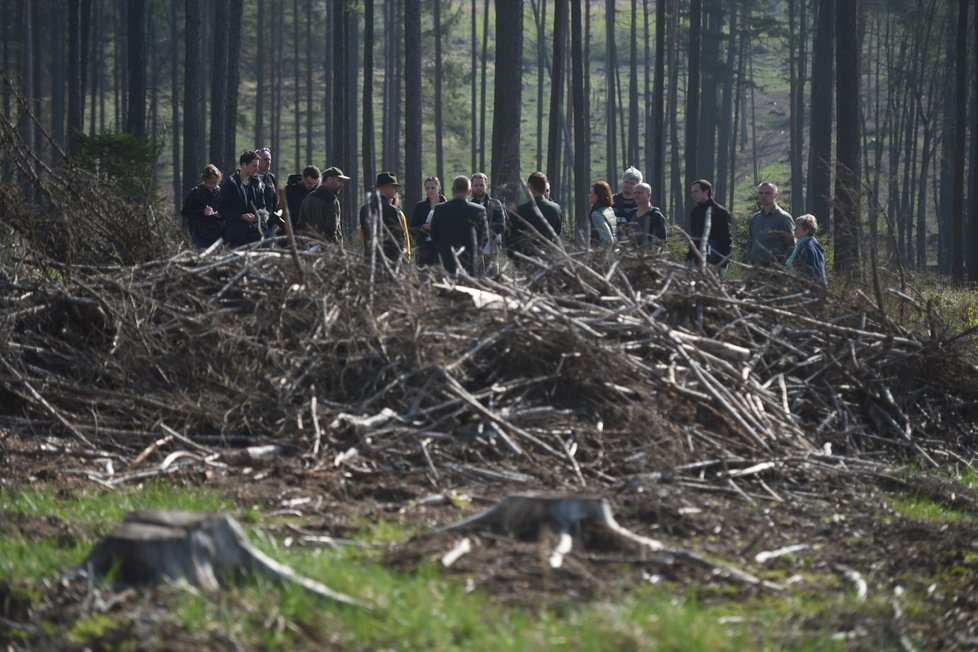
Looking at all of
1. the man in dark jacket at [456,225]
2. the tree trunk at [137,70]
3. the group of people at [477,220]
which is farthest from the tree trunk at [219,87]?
the man in dark jacket at [456,225]

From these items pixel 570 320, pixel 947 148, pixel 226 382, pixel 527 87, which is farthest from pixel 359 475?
pixel 527 87

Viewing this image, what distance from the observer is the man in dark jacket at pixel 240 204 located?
13961 mm

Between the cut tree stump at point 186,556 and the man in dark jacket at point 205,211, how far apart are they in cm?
966

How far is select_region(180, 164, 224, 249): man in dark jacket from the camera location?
14.2m

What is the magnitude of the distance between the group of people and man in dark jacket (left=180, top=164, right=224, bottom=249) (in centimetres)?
1

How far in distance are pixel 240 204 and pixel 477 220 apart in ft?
10.8

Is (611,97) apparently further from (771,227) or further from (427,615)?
(427,615)

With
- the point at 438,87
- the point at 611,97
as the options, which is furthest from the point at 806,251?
the point at 438,87

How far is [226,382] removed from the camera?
8.25 meters

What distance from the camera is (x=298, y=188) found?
51.0ft

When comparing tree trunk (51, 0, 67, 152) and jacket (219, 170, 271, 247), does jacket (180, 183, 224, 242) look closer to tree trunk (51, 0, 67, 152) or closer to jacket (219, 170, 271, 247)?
jacket (219, 170, 271, 247)

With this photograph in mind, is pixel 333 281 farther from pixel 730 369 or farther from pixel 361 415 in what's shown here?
pixel 730 369

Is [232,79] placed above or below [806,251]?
above

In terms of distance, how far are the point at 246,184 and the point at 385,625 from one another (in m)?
10.4
